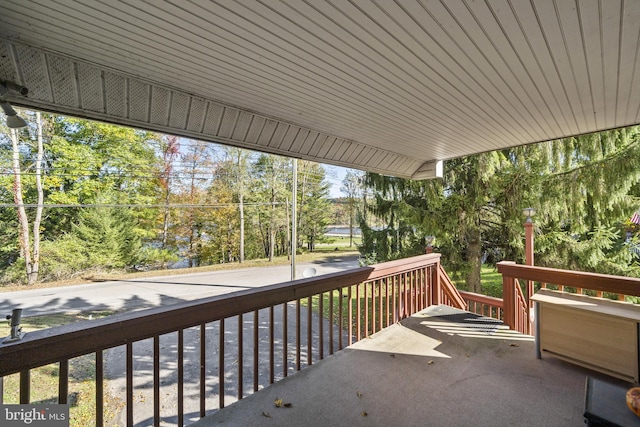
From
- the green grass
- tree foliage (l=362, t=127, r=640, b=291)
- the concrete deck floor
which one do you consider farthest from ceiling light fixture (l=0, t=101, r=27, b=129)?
tree foliage (l=362, t=127, r=640, b=291)

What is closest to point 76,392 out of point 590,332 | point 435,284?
point 435,284

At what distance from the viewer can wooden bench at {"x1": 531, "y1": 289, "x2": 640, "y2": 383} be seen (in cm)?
227

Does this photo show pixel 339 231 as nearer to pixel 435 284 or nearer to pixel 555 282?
pixel 435 284

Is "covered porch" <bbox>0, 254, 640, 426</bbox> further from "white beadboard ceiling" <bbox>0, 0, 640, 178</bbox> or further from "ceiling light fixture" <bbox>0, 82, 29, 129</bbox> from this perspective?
"white beadboard ceiling" <bbox>0, 0, 640, 178</bbox>

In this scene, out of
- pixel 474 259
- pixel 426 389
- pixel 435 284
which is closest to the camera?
pixel 426 389

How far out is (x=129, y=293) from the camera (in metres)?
9.83

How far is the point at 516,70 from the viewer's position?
2027mm

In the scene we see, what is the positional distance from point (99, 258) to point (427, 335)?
13862mm

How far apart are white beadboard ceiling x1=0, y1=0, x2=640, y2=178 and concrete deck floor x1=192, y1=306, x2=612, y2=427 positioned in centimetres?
238

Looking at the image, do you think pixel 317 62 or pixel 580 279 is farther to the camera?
pixel 580 279

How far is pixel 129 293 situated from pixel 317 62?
1109 centimetres

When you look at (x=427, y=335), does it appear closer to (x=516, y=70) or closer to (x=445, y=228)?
(x=516, y=70)

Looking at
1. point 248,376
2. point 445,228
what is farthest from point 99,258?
point 445,228

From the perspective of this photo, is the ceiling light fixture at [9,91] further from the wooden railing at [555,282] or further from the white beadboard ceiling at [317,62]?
the wooden railing at [555,282]
